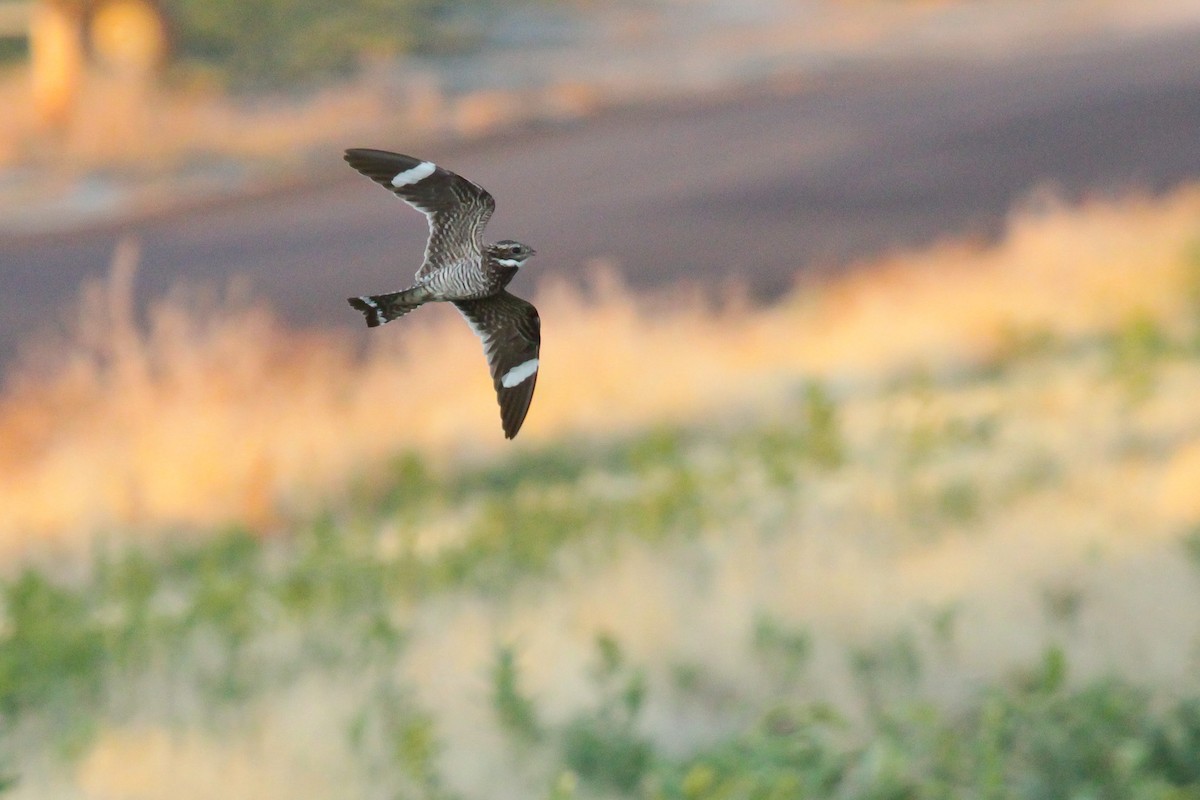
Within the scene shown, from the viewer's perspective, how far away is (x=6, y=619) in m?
4.41

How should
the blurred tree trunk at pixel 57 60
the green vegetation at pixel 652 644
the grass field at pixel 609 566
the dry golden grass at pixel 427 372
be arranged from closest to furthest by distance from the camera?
the green vegetation at pixel 652 644 → the grass field at pixel 609 566 → the dry golden grass at pixel 427 372 → the blurred tree trunk at pixel 57 60

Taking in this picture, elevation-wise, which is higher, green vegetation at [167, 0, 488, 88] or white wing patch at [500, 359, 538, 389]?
green vegetation at [167, 0, 488, 88]

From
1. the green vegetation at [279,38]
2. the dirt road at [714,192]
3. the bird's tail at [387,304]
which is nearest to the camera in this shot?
the bird's tail at [387,304]

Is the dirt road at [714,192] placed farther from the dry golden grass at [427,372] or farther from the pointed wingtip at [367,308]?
the pointed wingtip at [367,308]

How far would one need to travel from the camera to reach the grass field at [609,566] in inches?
151

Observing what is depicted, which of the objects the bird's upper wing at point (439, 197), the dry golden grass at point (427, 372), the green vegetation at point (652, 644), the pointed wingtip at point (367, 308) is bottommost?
the green vegetation at point (652, 644)

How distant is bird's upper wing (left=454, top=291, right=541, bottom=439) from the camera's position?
130 centimetres

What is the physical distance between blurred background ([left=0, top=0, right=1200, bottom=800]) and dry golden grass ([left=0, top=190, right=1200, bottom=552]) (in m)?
0.02

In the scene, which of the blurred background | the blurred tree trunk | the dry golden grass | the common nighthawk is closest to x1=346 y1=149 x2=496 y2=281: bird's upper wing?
the common nighthawk

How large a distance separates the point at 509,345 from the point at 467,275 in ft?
0.31

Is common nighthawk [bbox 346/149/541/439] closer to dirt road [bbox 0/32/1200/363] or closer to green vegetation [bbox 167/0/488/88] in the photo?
dirt road [bbox 0/32/1200/363]

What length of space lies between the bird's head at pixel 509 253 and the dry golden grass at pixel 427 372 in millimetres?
4274

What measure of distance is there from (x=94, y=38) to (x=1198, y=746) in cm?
1711

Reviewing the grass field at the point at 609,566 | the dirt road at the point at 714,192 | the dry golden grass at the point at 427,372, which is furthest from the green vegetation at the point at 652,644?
the dirt road at the point at 714,192
